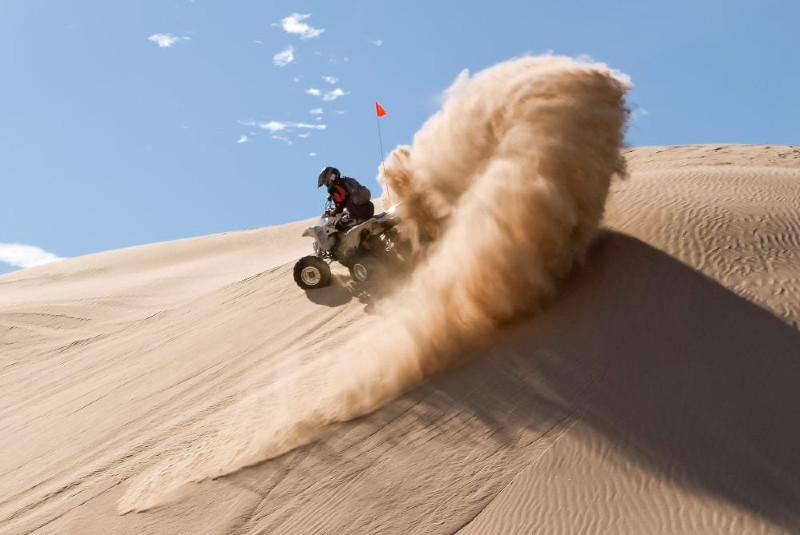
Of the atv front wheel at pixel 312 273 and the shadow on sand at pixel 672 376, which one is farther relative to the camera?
the atv front wheel at pixel 312 273

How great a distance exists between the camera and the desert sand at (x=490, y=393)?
6.59 meters

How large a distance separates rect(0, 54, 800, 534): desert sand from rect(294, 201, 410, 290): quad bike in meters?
0.40

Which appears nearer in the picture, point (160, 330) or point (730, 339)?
point (730, 339)

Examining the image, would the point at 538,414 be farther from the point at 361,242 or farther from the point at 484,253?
the point at 361,242

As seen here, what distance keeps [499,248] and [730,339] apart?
8.90ft

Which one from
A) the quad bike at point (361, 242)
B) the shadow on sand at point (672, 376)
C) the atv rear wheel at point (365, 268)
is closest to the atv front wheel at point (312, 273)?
the quad bike at point (361, 242)

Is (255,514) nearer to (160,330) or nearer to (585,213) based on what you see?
(585,213)

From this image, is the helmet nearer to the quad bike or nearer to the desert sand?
the quad bike

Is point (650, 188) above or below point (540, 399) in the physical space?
above

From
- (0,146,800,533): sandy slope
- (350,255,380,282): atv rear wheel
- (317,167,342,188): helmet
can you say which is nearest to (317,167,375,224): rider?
(317,167,342,188): helmet

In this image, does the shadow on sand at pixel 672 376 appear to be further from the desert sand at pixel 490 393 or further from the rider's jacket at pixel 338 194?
the rider's jacket at pixel 338 194

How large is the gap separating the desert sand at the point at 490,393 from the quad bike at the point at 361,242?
401 mm

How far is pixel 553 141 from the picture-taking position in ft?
30.9

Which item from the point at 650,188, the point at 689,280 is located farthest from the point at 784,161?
the point at 689,280
